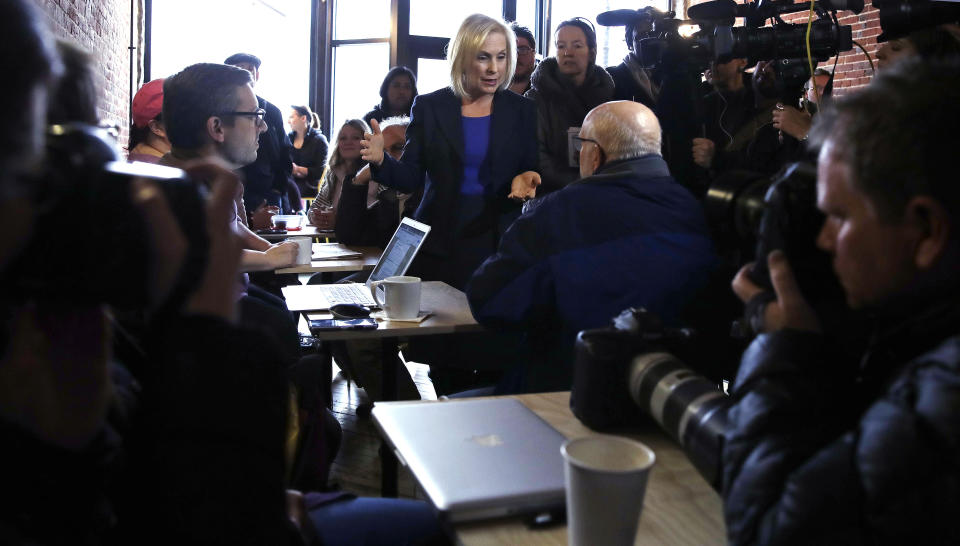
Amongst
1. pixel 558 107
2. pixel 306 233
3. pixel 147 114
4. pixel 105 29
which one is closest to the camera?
pixel 147 114

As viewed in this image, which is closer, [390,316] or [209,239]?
[209,239]

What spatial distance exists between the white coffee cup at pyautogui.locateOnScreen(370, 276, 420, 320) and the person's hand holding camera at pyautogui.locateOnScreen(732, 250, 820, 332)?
1.29 metres

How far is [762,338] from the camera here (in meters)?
0.72

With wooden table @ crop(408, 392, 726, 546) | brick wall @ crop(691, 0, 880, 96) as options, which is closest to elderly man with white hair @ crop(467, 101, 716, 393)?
wooden table @ crop(408, 392, 726, 546)

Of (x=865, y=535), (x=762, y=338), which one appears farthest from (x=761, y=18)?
(x=865, y=535)

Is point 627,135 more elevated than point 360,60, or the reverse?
point 360,60

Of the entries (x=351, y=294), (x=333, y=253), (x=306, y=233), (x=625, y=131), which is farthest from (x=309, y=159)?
(x=625, y=131)

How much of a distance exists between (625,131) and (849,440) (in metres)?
1.24

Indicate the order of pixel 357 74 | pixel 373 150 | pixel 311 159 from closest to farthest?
pixel 373 150, pixel 311 159, pixel 357 74

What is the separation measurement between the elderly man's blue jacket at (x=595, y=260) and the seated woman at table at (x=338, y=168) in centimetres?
210

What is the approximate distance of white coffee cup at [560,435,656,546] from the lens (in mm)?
699

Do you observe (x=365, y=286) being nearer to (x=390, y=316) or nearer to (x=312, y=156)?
(x=390, y=316)

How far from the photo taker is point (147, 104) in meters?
1.82

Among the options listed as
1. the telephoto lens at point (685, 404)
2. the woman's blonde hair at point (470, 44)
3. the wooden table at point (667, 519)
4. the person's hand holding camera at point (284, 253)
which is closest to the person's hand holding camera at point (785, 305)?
the telephoto lens at point (685, 404)
